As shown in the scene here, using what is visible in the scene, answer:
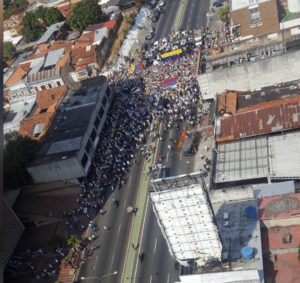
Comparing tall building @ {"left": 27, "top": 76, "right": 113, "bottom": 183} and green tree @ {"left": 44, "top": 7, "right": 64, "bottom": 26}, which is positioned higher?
tall building @ {"left": 27, "top": 76, "right": 113, "bottom": 183}

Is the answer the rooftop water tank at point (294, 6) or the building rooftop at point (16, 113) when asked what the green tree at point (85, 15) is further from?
the rooftop water tank at point (294, 6)

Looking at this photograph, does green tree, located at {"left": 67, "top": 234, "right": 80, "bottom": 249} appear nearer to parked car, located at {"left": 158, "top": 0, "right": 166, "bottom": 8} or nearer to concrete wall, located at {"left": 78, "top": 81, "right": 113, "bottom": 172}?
concrete wall, located at {"left": 78, "top": 81, "right": 113, "bottom": 172}

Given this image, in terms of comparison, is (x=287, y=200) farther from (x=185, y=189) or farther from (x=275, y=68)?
(x=275, y=68)

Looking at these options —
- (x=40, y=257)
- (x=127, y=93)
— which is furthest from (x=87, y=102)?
(x=40, y=257)

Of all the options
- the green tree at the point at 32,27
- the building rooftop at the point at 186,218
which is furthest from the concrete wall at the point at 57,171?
the green tree at the point at 32,27

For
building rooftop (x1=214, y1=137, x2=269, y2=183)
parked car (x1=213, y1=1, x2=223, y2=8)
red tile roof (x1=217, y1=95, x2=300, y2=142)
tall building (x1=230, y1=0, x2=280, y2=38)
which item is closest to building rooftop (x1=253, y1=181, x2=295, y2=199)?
building rooftop (x1=214, y1=137, x2=269, y2=183)
